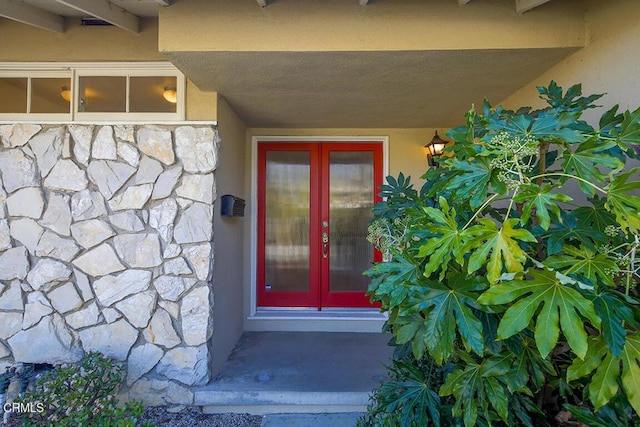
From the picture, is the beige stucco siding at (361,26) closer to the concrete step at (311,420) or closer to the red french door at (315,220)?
the red french door at (315,220)

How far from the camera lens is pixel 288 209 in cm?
417

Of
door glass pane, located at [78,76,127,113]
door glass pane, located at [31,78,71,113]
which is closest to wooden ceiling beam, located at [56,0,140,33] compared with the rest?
door glass pane, located at [78,76,127,113]

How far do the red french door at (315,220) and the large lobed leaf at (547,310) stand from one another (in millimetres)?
2959

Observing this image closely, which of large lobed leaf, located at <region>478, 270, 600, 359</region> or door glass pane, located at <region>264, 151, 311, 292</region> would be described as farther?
door glass pane, located at <region>264, 151, 311, 292</region>

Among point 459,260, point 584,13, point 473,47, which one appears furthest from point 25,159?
point 584,13

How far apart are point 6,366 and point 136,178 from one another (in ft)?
5.83

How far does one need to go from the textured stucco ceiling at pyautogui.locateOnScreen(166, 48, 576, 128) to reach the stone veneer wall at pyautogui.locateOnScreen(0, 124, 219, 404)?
80cm

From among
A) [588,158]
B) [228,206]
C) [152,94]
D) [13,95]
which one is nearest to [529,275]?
[588,158]

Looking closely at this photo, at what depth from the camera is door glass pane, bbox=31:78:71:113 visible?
8.95 feet

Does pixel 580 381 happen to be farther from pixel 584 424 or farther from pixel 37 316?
pixel 37 316

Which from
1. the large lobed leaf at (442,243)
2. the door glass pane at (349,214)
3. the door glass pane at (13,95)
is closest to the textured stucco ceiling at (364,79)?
the door glass pane at (349,214)

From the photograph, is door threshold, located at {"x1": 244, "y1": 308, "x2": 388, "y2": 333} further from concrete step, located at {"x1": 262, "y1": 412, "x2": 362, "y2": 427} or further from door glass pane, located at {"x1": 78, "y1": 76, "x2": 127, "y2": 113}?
door glass pane, located at {"x1": 78, "y1": 76, "x2": 127, "y2": 113}

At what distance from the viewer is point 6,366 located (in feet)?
8.56

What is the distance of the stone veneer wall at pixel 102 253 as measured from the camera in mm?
2613
